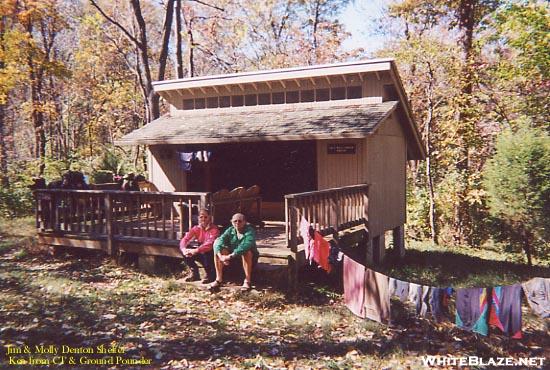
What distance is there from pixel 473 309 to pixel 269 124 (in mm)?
7366

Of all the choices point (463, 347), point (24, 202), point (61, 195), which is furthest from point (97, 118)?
point (463, 347)

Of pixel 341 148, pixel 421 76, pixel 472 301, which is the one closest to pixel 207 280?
pixel 472 301

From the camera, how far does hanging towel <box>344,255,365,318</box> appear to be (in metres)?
6.98

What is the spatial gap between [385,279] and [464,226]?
509 inches

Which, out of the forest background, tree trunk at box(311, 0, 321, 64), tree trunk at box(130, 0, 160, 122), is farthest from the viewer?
tree trunk at box(311, 0, 321, 64)

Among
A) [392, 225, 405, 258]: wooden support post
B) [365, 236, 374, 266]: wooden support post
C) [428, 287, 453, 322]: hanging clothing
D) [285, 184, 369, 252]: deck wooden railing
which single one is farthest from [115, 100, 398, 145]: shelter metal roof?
[392, 225, 405, 258]: wooden support post

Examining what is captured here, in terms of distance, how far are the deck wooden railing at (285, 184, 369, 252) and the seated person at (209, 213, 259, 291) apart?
2.37 feet

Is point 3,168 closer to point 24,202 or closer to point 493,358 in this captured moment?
point 24,202

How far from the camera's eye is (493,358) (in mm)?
6238

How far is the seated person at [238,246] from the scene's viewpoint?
26.2ft

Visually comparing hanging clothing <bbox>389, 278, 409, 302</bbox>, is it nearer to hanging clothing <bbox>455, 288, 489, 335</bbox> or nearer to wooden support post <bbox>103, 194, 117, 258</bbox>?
hanging clothing <bbox>455, 288, 489, 335</bbox>

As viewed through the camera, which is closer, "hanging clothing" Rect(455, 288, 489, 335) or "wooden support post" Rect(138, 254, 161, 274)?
"hanging clothing" Rect(455, 288, 489, 335)

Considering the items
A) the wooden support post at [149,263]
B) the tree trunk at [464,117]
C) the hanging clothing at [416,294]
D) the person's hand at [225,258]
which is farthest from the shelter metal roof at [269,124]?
the tree trunk at [464,117]

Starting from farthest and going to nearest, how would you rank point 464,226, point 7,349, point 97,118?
point 97,118
point 464,226
point 7,349
